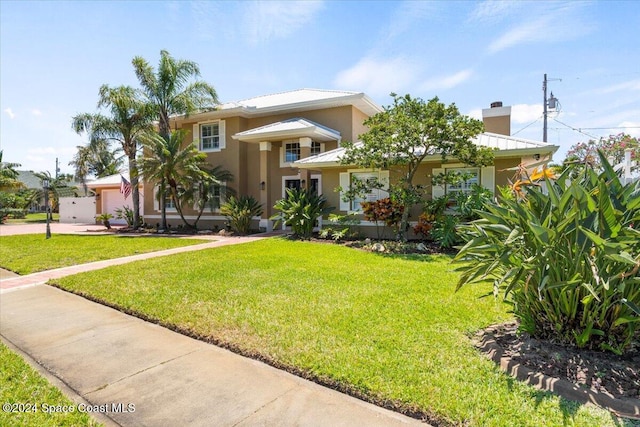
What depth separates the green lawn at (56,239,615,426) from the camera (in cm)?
287

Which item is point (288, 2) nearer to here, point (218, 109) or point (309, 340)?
point (309, 340)

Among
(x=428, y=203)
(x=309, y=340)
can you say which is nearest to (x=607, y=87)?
(x=428, y=203)

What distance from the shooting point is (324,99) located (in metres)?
17.2

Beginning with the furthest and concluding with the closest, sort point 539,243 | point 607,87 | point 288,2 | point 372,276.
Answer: point 607,87 < point 288,2 < point 372,276 < point 539,243

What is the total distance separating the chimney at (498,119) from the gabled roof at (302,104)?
5675mm

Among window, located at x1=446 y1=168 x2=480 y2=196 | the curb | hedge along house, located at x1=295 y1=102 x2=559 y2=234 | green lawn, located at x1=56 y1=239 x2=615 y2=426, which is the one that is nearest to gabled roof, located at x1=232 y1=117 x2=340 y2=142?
hedge along house, located at x1=295 y1=102 x2=559 y2=234

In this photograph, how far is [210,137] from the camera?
2031 centimetres

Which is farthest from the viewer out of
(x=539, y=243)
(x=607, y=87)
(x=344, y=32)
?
(x=607, y=87)

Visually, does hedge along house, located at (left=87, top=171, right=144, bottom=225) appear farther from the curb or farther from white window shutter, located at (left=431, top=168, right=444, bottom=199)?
the curb

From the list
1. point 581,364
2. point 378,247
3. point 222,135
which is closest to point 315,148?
point 222,135

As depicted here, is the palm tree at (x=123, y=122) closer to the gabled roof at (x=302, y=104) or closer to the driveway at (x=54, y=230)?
the gabled roof at (x=302, y=104)

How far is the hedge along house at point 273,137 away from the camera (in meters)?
16.8

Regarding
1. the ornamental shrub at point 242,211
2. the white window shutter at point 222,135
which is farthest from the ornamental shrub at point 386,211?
the white window shutter at point 222,135

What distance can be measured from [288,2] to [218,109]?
10.8 meters
